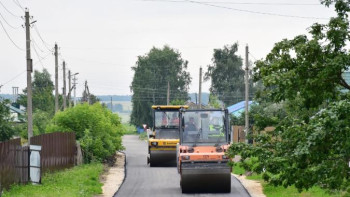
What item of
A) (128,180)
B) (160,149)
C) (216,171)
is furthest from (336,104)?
(160,149)

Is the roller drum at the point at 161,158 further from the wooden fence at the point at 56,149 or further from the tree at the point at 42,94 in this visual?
the tree at the point at 42,94

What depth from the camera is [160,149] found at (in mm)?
36625

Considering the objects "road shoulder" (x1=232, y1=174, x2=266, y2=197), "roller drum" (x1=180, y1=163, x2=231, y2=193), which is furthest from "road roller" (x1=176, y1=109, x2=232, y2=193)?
"road shoulder" (x1=232, y1=174, x2=266, y2=197)

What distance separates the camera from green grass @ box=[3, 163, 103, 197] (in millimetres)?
22627

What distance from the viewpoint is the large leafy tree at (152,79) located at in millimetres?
106750

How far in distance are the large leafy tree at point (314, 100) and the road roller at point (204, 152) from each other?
9996 mm

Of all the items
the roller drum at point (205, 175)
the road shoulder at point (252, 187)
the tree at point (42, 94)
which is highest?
the tree at point (42, 94)

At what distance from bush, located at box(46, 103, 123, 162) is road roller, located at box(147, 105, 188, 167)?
8.79 ft

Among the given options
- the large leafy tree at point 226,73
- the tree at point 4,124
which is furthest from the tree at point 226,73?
the tree at point 4,124

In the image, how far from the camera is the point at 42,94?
104438mm

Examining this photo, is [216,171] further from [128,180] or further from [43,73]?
[43,73]

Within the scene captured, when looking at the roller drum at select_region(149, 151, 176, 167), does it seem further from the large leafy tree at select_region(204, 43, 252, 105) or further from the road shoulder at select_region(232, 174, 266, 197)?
the large leafy tree at select_region(204, 43, 252, 105)

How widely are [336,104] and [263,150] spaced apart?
2807 mm

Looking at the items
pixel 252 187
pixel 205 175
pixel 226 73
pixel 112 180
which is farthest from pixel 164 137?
pixel 226 73
